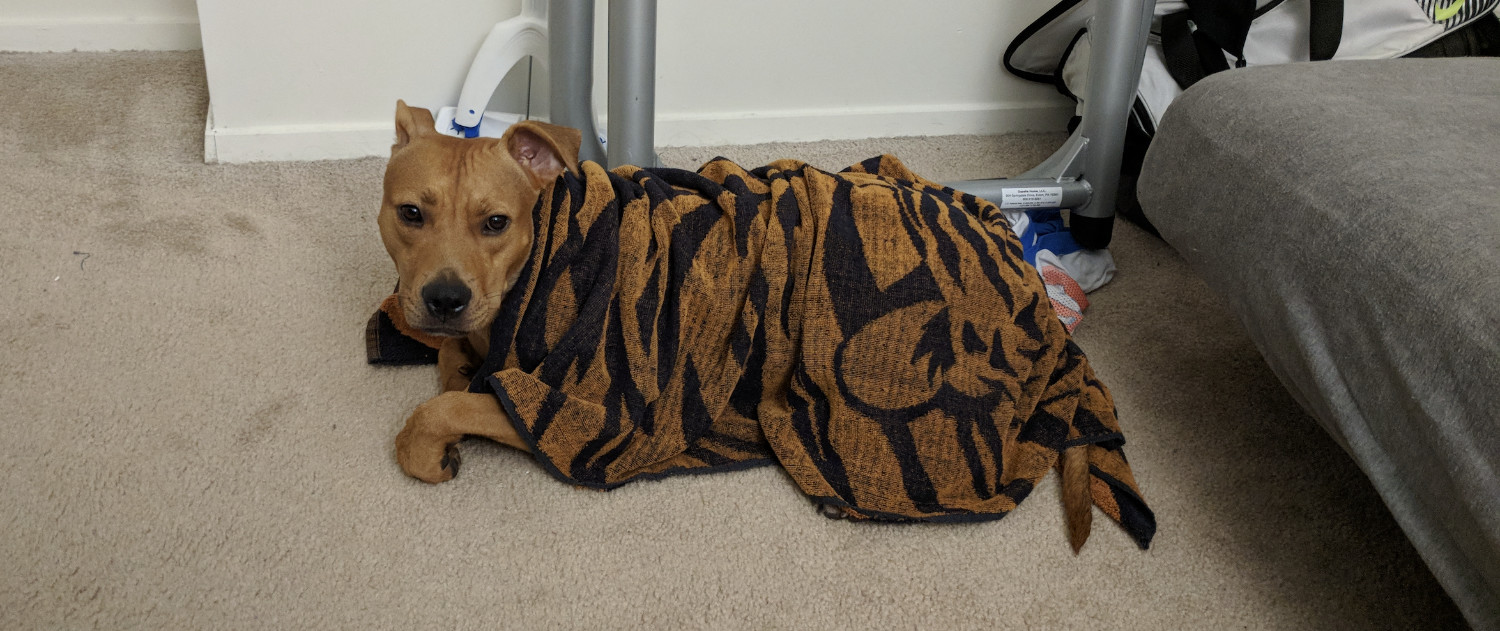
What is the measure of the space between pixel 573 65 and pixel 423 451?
3.22 feet

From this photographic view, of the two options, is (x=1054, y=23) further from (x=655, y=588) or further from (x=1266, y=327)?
(x=655, y=588)

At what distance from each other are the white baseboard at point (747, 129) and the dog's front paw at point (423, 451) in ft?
3.67

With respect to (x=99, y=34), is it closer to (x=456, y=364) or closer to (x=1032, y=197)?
(x=456, y=364)

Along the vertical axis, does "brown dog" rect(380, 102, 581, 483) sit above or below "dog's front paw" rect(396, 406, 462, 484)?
above

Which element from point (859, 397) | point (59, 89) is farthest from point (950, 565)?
point (59, 89)

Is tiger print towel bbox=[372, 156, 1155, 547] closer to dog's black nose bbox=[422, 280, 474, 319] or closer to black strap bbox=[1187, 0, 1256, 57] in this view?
dog's black nose bbox=[422, 280, 474, 319]

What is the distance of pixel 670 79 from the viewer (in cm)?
256

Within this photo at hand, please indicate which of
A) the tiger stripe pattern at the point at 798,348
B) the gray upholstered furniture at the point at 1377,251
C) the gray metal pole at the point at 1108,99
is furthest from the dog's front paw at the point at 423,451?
the gray metal pole at the point at 1108,99

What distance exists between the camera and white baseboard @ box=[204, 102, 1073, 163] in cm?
241

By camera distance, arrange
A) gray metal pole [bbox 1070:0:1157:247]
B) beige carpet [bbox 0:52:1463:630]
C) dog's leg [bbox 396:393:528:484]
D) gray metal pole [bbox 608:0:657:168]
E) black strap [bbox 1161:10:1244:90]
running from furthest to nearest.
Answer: black strap [bbox 1161:10:1244:90]
gray metal pole [bbox 1070:0:1157:247]
gray metal pole [bbox 608:0:657:168]
dog's leg [bbox 396:393:528:484]
beige carpet [bbox 0:52:1463:630]

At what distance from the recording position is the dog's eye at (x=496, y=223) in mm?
1514

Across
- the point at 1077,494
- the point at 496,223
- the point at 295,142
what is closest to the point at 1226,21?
the point at 1077,494

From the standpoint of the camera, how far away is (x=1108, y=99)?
7.24 feet

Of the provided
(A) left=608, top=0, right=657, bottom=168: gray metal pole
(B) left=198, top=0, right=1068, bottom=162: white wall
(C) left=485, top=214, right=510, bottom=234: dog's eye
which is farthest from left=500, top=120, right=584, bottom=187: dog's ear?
(B) left=198, top=0, right=1068, bottom=162: white wall
